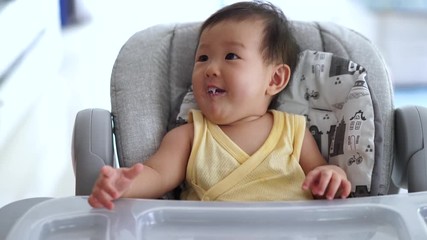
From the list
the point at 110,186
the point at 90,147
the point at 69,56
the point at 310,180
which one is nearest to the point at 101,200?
the point at 110,186

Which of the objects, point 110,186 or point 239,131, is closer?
point 110,186

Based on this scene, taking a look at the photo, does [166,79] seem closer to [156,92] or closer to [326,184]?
[156,92]

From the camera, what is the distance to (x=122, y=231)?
0.88 meters

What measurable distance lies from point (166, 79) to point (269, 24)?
0.77 feet

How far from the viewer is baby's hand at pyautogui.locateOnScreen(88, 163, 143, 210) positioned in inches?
Result: 35.5

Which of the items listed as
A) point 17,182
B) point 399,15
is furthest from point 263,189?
point 399,15

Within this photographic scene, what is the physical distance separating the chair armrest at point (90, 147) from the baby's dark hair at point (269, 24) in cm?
26

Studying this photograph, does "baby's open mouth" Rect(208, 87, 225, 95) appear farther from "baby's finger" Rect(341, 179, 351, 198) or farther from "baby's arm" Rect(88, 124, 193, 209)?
"baby's finger" Rect(341, 179, 351, 198)

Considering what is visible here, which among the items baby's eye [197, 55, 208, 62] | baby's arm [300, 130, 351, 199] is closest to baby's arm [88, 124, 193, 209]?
baby's eye [197, 55, 208, 62]

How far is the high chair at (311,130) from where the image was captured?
917 millimetres

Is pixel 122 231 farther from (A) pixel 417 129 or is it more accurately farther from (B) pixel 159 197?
(A) pixel 417 129

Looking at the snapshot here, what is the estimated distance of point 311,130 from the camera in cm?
123

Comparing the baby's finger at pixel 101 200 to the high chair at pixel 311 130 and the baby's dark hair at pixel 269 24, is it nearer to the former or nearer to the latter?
the high chair at pixel 311 130

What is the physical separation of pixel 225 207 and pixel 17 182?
4.19 feet
